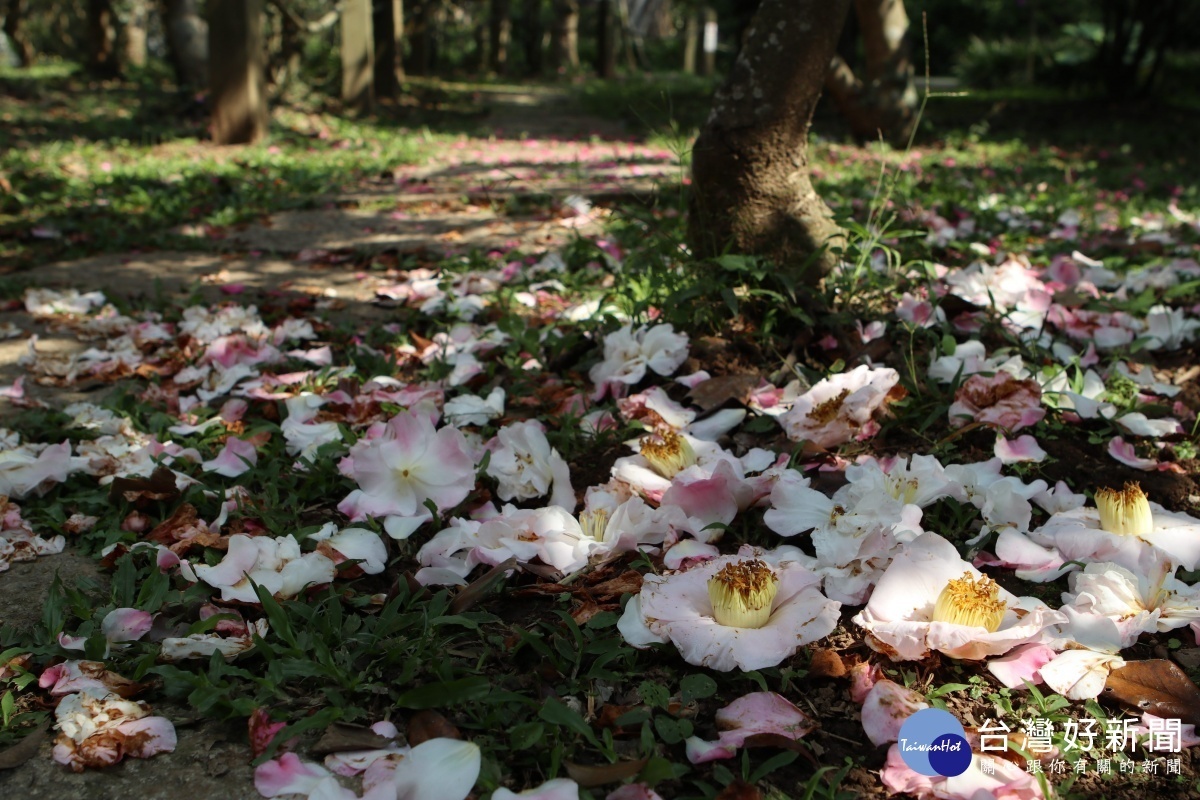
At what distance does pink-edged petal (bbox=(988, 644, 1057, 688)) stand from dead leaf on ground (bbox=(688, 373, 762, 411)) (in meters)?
0.91

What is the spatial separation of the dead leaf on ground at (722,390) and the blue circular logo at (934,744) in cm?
100

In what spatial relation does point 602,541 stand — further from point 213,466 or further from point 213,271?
point 213,271

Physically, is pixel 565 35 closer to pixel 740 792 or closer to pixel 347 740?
pixel 347 740

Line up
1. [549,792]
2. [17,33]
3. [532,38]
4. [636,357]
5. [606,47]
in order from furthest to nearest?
[532,38] → [606,47] → [17,33] → [636,357] → [549,792]

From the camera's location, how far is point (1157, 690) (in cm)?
128

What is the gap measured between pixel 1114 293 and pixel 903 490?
1835 mm

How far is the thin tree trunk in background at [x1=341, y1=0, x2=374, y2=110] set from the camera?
31.4ft

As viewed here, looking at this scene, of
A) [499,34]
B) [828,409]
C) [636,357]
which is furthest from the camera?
[499,34]

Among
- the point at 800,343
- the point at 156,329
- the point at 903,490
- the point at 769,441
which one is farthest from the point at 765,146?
the point at 156,329

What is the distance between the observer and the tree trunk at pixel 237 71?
281 inches

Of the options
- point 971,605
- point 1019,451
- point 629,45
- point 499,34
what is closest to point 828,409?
point 1019,451

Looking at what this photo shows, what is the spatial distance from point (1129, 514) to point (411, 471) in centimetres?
122

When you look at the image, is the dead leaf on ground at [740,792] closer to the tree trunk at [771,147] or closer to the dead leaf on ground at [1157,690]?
the dead leaf on ground at [1157,690]

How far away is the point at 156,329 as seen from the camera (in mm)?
2961
